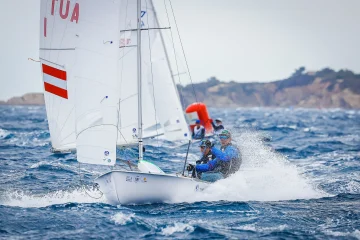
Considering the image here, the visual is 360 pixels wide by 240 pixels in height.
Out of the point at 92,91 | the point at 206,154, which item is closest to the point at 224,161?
the point at 206,154

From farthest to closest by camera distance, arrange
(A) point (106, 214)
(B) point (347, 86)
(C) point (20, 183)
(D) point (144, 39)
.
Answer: (B) point (347, 86) < (D) point (144, 39) < (C) point (20, 183) < (A) point (106, 214)

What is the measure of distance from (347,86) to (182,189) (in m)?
157

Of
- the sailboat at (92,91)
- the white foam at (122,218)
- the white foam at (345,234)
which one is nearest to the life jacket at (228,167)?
the sailboat at (92,91)

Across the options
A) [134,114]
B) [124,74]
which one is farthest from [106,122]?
[124,74]

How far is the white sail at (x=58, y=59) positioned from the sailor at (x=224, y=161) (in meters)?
3.11

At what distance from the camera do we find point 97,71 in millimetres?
11172

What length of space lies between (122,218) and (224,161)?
3.35 m

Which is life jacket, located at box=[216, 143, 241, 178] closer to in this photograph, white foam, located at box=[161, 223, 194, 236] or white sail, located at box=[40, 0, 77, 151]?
white foam, located at box=[161, 223, 194, 236]

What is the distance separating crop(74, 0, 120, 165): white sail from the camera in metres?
11.1

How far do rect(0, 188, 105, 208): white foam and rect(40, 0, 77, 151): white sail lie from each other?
1688 millimetres

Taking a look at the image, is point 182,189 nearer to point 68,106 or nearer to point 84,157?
point 84,157

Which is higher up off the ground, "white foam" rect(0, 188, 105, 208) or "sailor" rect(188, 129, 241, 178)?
"sailor" rect(188, 129, 241, 178)

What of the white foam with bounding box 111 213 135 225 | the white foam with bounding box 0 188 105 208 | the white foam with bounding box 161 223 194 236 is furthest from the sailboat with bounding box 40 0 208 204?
the white foam with bounding box 161 223 194 236

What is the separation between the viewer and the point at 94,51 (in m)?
11.2
